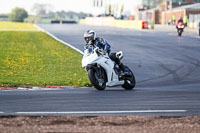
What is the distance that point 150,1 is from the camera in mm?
199500

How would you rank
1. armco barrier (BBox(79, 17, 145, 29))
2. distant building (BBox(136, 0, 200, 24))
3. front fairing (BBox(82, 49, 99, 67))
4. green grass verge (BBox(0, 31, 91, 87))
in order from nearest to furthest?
front fairing (BBox(82, 49, 99, 67))
green grass verge (BBox(0, 31, 91, 87))
armco barrier (BBox(79, 17, 145, 29))
distant building (BBox(136, 0, 200, 24))

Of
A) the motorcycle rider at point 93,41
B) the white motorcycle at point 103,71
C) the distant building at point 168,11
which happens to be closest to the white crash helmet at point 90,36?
the motorcycle rider at point 93,41

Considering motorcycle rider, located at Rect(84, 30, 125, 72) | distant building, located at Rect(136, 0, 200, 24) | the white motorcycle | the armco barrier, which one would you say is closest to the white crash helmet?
motorcycle rider, located at Rect(84, 30, 125, 72)

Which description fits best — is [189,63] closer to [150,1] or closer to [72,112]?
[72,112]

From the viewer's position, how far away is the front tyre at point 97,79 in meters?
15.4

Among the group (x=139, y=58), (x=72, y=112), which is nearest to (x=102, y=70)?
(x=72, y=112)

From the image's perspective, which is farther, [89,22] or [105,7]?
[105,7]

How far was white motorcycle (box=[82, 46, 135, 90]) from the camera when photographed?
15398mm

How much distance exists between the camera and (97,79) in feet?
51.2

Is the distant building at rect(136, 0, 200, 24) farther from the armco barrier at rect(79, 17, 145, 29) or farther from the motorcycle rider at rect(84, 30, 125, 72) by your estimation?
the motorcycle rider at rect(84, 30, 125, 72)

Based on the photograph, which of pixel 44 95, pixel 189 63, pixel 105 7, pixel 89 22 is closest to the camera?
pixel 44 95

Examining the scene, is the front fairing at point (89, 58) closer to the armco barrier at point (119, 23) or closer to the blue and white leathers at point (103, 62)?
the blue and white leathers at point (103, 62)

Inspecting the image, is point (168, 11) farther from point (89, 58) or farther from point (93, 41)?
point (89, 58)

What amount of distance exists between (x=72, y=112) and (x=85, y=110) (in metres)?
0.36
